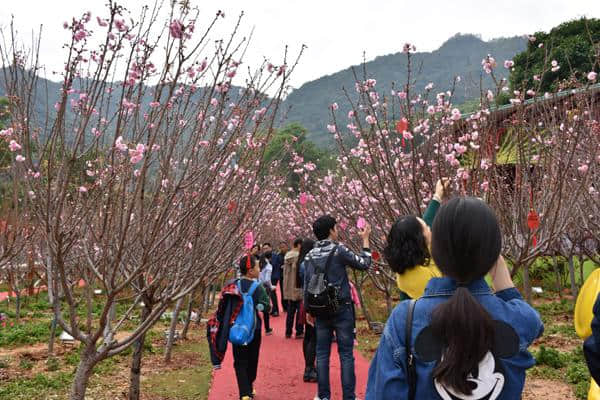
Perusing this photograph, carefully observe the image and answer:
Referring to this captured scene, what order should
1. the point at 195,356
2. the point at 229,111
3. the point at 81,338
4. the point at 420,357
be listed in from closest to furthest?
the point at 420,357 → the point at 81,338 → the point at 229,111 → the point at 195,356

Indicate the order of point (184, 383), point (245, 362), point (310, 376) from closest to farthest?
point (245, 362) < point (310, 376) < point (184, 383)

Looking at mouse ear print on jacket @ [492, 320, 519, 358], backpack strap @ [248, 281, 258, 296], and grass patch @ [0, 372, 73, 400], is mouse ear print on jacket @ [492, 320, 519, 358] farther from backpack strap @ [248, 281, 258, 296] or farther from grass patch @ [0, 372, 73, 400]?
grass patch @ [0, 372, 73, 400]

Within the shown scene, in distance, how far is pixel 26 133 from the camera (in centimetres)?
330

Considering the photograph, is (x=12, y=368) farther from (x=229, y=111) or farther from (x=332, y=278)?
(x=229, y=111)

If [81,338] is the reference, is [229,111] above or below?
above

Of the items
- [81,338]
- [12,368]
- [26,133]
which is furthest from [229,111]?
[12,368]

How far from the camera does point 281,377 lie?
717cm

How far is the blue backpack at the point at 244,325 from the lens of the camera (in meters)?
5.57

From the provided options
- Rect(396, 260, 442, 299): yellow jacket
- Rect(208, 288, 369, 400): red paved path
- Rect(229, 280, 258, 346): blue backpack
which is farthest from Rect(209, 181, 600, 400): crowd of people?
Rect(208, 288, 369, 400): red paved path

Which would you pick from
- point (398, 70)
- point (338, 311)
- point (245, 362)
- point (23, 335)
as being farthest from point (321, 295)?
point (398, 70)

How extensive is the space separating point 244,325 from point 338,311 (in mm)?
980

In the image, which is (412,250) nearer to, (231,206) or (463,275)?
(463,275)

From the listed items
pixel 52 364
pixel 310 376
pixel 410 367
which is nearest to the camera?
pixel 410 367

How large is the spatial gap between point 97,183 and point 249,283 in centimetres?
256
